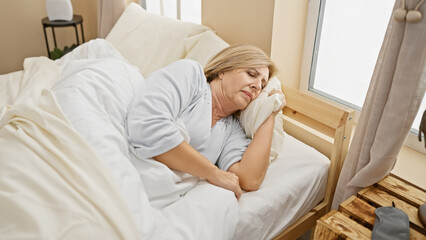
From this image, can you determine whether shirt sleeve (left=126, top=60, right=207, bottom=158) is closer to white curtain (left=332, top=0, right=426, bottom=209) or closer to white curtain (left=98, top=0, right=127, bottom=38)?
white curtain (left=332, top=0, right=426, bottom=209)

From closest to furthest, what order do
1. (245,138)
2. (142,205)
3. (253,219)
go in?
(142,205) < (253,219) < (245,138)

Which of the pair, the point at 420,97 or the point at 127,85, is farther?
the point at 127,85

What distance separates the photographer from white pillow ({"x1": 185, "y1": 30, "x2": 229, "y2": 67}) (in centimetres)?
184

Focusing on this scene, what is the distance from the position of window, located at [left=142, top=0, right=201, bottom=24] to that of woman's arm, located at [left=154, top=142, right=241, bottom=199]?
1.59 metres

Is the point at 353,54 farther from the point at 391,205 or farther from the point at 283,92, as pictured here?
the point at 391,205

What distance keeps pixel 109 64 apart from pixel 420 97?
1151 mm

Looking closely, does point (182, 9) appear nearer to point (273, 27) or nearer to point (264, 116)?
point (273, 27)

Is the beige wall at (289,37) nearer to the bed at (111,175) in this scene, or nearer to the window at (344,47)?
the window at (344,47)

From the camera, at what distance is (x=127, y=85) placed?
4.57ft

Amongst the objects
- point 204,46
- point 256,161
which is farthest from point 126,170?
point 204,46

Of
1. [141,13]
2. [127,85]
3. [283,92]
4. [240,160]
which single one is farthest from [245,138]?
[141,13]

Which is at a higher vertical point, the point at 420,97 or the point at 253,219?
the point at 420,97

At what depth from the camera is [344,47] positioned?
174cm

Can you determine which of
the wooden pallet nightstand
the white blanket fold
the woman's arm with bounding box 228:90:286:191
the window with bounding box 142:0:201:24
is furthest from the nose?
the window with bounding box 142:0:201:24
